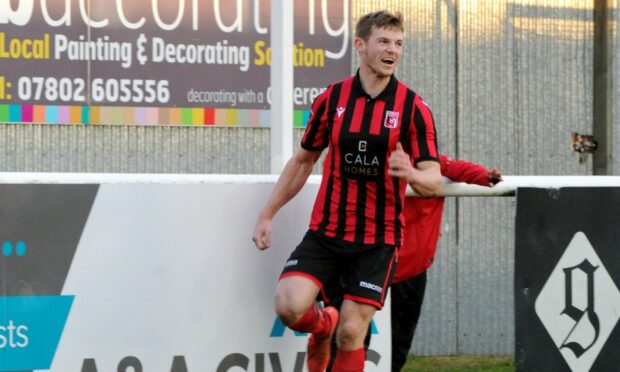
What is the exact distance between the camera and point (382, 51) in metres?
6.20

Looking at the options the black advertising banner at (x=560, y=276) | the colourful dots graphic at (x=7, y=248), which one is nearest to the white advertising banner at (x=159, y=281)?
the colourful dots graphic at (x=7, y=248)

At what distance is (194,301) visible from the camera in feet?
20.0

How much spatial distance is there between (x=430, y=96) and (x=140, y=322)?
4.77 meters

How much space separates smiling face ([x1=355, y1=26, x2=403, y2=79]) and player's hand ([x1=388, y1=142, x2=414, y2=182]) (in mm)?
565

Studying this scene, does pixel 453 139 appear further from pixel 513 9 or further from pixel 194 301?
pixel 194 301

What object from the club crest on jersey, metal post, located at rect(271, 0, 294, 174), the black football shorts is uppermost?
metal post, located at rect(271, 0, 294, 174)

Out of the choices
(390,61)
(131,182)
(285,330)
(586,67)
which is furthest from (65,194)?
(586,67)

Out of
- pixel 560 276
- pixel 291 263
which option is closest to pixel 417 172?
pixel 291 263

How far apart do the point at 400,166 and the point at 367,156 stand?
0.39 metres

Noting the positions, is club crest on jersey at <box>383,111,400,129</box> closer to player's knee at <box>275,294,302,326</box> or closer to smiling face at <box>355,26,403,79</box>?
smiling face at <box>355,26,403,79</box>

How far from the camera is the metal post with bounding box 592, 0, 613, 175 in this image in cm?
1050

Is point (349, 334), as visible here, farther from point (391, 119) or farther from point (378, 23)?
point (378, 23)

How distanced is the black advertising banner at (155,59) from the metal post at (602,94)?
86.1 inches

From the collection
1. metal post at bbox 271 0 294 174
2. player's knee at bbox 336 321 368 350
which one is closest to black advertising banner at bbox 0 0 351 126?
metal post at bbox 271 0 294 174
